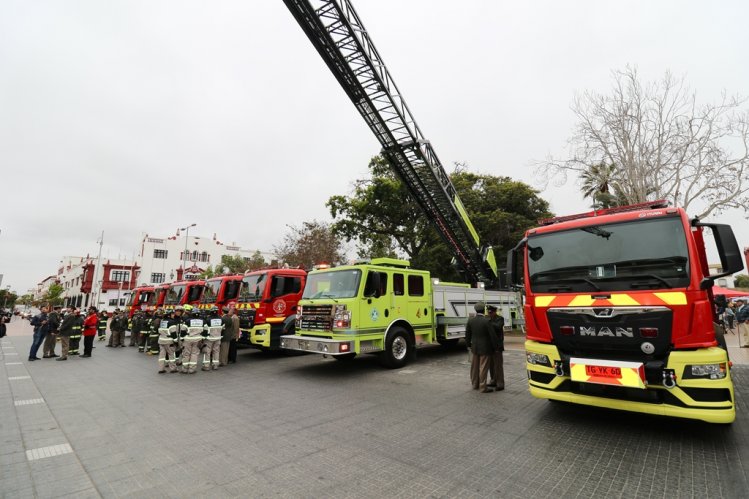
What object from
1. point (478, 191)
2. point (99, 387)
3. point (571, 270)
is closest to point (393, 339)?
point (571, 270)

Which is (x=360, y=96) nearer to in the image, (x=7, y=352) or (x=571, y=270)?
(x=571, y=270)

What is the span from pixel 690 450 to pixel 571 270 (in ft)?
7.13

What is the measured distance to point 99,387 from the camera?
723 centimetres

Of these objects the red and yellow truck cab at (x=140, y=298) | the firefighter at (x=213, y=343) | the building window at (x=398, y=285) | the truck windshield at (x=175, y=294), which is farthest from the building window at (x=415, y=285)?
the red and yellow truck cab at (x=140, y=298)

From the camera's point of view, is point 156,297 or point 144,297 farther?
point 144,297

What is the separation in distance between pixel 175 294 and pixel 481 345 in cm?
1419

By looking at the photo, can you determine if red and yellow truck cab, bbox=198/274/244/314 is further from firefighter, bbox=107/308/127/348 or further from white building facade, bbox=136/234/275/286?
white building facade, bbox=136/234/275/286

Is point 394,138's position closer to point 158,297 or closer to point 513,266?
point 513,266

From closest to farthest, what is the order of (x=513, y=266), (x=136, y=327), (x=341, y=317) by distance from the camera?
(x=513, y=266) < (x=341, y=317) < (x=136, y=327)

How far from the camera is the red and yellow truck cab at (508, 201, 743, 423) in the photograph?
3654mm

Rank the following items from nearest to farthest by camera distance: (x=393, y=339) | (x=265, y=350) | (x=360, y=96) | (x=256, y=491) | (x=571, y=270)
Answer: (x=256, y=491)
(x=571, y=270)
(x=393, y=339)
(x=360, y=96)
(x=265, y=350)

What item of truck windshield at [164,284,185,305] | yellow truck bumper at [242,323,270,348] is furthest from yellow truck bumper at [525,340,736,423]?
truck windshield at [164,284,185,305]

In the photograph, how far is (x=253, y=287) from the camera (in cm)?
1127

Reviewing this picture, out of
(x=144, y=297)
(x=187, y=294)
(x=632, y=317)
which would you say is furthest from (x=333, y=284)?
(x=144, y=297)
